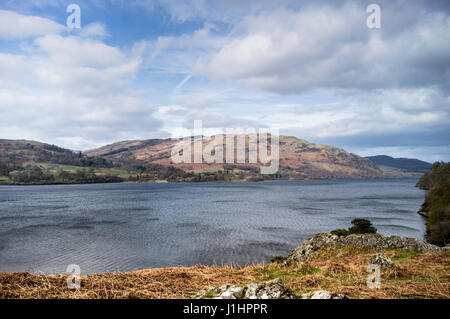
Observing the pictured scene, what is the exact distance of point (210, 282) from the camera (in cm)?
686

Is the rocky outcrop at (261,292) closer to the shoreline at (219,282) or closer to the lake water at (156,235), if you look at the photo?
the shoreline at (219,282)

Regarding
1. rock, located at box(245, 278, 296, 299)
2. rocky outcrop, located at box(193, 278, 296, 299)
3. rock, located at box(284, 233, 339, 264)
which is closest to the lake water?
rock, located at box(284, 233, 339, 264)

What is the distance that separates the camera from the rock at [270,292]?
4484 mm

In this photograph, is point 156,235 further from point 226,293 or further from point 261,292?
point 261,292

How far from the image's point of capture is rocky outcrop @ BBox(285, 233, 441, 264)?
11828mm

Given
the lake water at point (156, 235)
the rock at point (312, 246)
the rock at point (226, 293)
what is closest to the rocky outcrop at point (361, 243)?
the rock at point (312, 246)

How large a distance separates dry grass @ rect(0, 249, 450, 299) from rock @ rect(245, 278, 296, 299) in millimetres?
1179

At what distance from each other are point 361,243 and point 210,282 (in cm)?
859

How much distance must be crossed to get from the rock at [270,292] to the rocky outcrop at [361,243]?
23.5ft

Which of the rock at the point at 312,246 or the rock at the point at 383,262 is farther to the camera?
the rock at the point at 312,246

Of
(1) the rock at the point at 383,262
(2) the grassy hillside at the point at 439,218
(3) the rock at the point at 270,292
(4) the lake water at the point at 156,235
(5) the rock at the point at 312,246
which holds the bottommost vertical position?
(4) the lake water at the point at 156,235

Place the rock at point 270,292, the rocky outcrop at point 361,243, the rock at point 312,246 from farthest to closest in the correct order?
the rock at point 312,246 < the rocky outcrop at point 361,243 < the rock at point 270,292

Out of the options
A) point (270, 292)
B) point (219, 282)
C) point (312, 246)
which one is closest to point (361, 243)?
point (312, 246)
